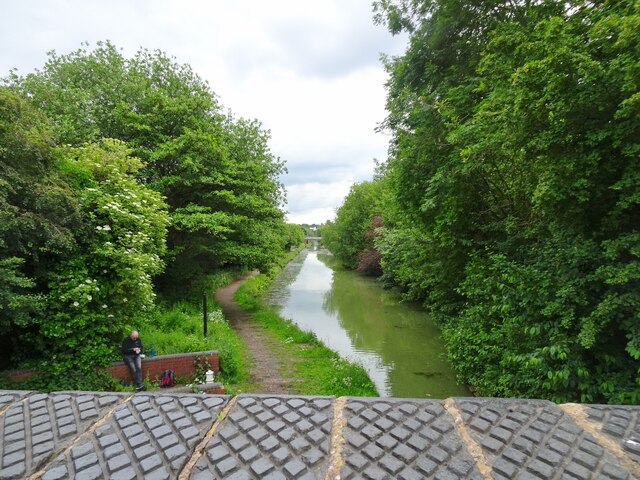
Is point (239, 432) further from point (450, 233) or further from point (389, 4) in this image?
point (389, 4)

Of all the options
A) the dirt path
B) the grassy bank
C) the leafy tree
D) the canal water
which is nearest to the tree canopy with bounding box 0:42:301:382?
the leafy tree

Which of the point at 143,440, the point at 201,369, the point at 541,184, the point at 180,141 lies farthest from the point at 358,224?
the point at 143,440

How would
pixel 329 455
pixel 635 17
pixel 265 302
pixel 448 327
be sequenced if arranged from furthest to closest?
pixel 265 302
pixel 448 327
pixel 635 17
pixel 329 455

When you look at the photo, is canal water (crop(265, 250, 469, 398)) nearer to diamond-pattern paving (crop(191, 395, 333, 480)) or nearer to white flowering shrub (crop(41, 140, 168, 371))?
white flowering shrub (crop(41, 140, 168, 371))

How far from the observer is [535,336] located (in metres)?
5.39

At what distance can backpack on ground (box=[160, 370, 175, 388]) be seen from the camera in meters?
7.83

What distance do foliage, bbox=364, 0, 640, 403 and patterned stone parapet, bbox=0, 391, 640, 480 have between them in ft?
13.2

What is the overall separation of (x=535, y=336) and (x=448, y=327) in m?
2.95

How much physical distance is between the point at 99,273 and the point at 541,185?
28.7ft

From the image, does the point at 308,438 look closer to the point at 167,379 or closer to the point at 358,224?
the point at 167,379

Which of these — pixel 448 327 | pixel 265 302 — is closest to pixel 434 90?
pixel 448 327

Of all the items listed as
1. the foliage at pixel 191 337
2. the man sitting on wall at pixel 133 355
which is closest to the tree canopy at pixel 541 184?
the foliage at pixel 191 337

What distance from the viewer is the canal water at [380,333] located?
9.69 metres

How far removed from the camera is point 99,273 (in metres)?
7.22
